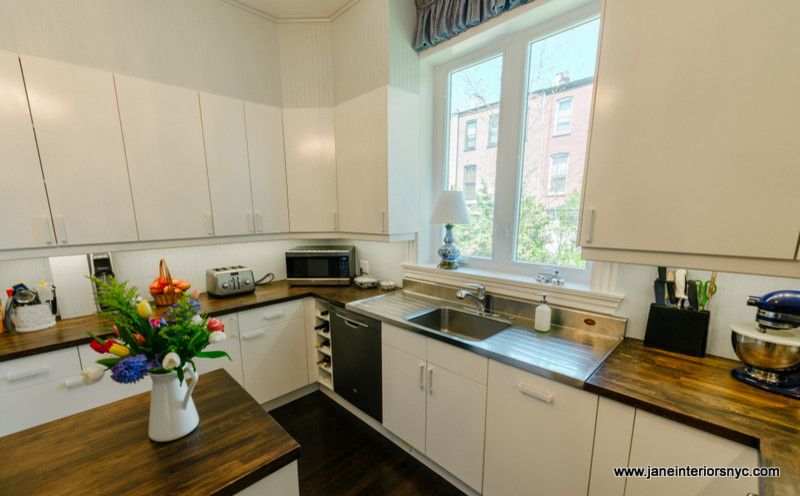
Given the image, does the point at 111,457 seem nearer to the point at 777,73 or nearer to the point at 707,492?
the point at 707,492

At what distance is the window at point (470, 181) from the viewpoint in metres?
2.04

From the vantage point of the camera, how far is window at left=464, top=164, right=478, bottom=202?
80.3 inches

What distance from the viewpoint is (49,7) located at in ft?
4.78

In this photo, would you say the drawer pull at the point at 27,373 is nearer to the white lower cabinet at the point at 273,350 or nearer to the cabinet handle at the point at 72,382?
the cabinet handle at the point at 72,382

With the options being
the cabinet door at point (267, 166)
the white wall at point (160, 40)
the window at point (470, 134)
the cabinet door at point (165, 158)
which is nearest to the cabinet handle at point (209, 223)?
the cabinet door at point (165, 158)

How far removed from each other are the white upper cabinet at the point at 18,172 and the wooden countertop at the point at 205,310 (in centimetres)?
46

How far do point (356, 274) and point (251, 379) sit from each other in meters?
1.11

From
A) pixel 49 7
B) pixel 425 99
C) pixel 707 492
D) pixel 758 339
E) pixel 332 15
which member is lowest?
pixel 707 492

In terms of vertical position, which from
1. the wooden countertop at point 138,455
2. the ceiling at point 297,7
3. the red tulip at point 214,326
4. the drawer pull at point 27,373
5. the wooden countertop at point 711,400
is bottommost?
the drawer pull at point 27,373

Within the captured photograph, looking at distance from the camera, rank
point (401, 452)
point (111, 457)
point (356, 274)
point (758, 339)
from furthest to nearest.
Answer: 1. point (356, 274)
2. point (401, 452)
3. point (758, 339)
4. point (111, 457)

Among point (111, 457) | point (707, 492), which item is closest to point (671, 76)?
point (707, 492)

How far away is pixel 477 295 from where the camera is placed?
182 cm

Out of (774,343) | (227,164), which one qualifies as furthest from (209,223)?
(774,343)

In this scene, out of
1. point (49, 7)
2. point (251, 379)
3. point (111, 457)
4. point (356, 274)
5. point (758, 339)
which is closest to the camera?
point (111, 457)
